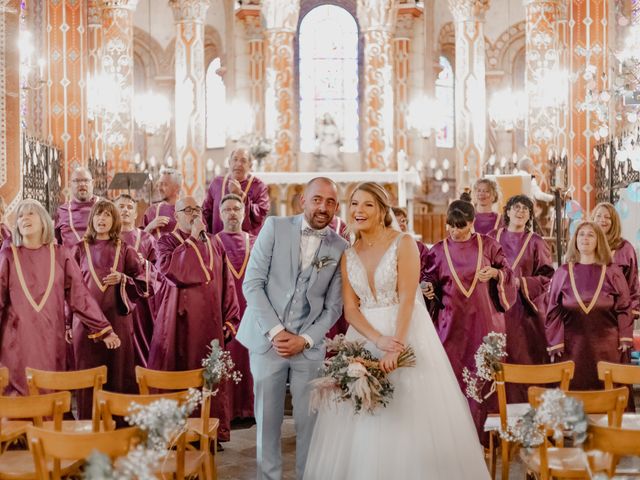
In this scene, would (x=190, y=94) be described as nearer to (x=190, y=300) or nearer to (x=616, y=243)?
(x=190, y=300)

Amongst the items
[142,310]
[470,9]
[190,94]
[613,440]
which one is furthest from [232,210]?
[470,9]

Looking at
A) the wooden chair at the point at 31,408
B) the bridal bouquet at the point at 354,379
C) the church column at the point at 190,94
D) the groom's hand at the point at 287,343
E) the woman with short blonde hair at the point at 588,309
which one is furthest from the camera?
the church column at the point at 190,94

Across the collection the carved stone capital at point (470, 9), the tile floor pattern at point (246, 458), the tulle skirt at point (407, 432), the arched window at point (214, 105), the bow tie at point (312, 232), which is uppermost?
the carved stone capital at point (470, 9)

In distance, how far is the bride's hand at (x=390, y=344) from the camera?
193 inches

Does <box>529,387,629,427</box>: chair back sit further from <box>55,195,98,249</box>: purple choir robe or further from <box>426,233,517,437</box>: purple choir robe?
<box>55,195,98,249</box>: purple choir robe

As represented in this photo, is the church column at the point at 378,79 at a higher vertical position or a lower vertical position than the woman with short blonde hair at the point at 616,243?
higher

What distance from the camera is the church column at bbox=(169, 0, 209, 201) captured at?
744 inches

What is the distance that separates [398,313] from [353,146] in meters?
19.1

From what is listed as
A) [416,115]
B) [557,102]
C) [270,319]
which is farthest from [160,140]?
[270,319]

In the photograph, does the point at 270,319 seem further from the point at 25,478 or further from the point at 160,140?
the point at 160,140

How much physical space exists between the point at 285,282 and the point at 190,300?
2.16 m

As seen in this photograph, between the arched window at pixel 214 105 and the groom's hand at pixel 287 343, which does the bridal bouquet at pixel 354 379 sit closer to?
the groom's hand at pixel 287 343

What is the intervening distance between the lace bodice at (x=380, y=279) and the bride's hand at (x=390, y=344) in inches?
10.8

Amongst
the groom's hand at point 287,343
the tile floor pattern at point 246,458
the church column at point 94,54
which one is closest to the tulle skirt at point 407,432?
the groom's hand at point 287,343
